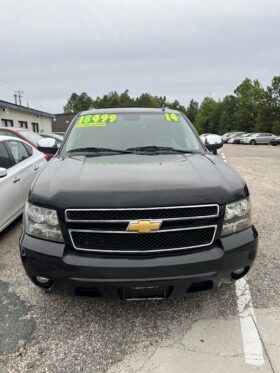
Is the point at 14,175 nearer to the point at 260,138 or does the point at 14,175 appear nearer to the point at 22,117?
the point at 22,117

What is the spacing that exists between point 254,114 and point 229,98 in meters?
9.02

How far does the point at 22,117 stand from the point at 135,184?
2350 centimetres

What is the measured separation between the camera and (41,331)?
273 cm

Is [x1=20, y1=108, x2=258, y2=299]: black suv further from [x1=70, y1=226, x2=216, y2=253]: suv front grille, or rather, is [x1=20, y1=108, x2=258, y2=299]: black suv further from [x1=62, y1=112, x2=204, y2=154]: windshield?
[x1=62, y1=112, x2=204, y2=154]: windshield

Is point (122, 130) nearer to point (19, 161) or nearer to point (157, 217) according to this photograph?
point (157, 217)

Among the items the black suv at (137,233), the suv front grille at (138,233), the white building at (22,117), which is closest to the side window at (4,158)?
the black suv at (137,233)

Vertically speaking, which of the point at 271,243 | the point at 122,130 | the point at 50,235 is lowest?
the point at 271,243

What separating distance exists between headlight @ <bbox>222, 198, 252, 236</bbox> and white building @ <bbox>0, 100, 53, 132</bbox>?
64.8ft

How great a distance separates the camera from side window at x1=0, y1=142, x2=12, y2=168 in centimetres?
514

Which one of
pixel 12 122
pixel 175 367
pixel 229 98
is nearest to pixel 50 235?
pixel 175 367

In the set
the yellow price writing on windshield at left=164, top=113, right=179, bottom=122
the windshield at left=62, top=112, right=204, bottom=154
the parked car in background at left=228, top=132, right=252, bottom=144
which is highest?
the yellow price writing on windshield at left=164, top=113, right=179, bottom=122

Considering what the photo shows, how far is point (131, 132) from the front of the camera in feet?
13.0

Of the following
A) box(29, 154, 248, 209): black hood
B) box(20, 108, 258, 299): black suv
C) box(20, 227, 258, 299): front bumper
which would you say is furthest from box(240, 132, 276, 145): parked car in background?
box(20, 227, 258, 299): front bumper

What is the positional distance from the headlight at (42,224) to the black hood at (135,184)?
2.7 inches
